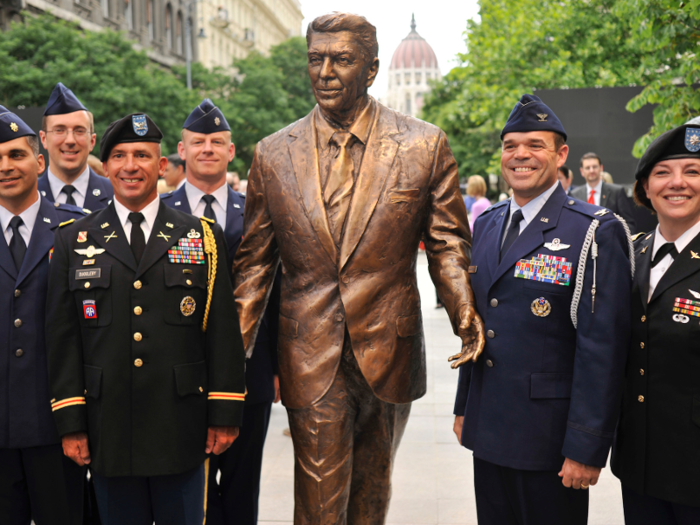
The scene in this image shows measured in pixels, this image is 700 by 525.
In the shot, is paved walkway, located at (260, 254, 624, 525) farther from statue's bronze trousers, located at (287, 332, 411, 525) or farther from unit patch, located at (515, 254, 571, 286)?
unit patch, located at (515, 254, 571, 286)

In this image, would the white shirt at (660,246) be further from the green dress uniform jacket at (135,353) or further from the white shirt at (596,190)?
the white shirt at (596,190)

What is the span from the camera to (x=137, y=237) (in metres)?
Answer: 2.90

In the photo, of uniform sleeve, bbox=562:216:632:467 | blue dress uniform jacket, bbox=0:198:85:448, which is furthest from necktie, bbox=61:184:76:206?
uniform sleeve, bbox=562:216:632:467

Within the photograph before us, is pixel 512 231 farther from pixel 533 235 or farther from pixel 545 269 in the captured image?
pixel 545 269

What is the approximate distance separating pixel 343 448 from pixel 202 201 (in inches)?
69.7

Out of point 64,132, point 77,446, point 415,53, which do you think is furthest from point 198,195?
point 415,53

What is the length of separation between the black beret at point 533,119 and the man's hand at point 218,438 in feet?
5.40

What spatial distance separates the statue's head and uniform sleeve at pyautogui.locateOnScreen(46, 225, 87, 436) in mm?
1233

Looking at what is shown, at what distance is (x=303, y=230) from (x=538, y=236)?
92cm

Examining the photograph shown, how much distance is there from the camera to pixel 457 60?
22281 millimetres

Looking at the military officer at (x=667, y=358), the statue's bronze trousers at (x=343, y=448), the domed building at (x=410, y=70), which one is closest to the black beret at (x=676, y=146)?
the military officer at (x=667, y=358)

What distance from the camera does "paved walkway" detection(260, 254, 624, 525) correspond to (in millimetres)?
4473

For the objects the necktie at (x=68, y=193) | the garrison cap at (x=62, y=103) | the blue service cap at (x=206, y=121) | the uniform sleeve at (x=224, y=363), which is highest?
the garrison cap at (x=62, y=103)

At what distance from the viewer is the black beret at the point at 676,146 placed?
2.64 m
